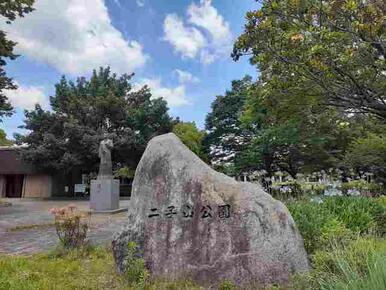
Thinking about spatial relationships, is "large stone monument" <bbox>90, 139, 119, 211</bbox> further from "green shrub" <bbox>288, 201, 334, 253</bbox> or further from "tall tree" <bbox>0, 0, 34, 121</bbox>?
"green shrub" <bbox>288, 201, 334, 253</bbox>

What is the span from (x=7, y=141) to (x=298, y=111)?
34.2m

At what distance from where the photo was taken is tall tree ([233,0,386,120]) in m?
8.23

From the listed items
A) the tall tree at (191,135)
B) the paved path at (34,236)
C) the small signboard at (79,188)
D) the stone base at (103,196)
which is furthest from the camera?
the small signboard at (79,188)

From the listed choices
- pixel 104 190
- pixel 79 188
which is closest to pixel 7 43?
pixel 104 190

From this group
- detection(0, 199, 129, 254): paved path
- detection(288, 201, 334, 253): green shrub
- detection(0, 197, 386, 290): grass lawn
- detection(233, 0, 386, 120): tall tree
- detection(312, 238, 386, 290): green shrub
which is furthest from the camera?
detection(233, 0, 386, 120): tall tree

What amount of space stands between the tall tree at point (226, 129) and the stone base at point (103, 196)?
995cm

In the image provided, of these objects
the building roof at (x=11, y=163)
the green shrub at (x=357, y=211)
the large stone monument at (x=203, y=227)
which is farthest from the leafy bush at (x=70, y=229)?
the building roof at (x=11, y=163)

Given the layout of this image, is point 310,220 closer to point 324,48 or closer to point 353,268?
point 353,268

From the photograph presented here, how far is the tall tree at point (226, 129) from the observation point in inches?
1024

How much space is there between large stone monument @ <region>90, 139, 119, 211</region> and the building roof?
13.6 m

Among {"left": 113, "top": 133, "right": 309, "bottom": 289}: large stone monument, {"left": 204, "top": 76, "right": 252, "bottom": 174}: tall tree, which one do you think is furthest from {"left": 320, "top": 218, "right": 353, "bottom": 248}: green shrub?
{"left": 204, "top": 76, "right": 252, "bottom": 174}: tall tree

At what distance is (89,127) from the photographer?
2711cm

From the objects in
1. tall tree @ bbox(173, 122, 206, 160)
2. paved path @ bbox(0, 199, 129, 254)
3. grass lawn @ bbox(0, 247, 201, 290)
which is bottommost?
grass lawn @ bbox(0, 247, 201, 290)

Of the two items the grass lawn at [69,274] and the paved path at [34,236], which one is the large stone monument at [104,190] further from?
the grass lawn at [69,274]
